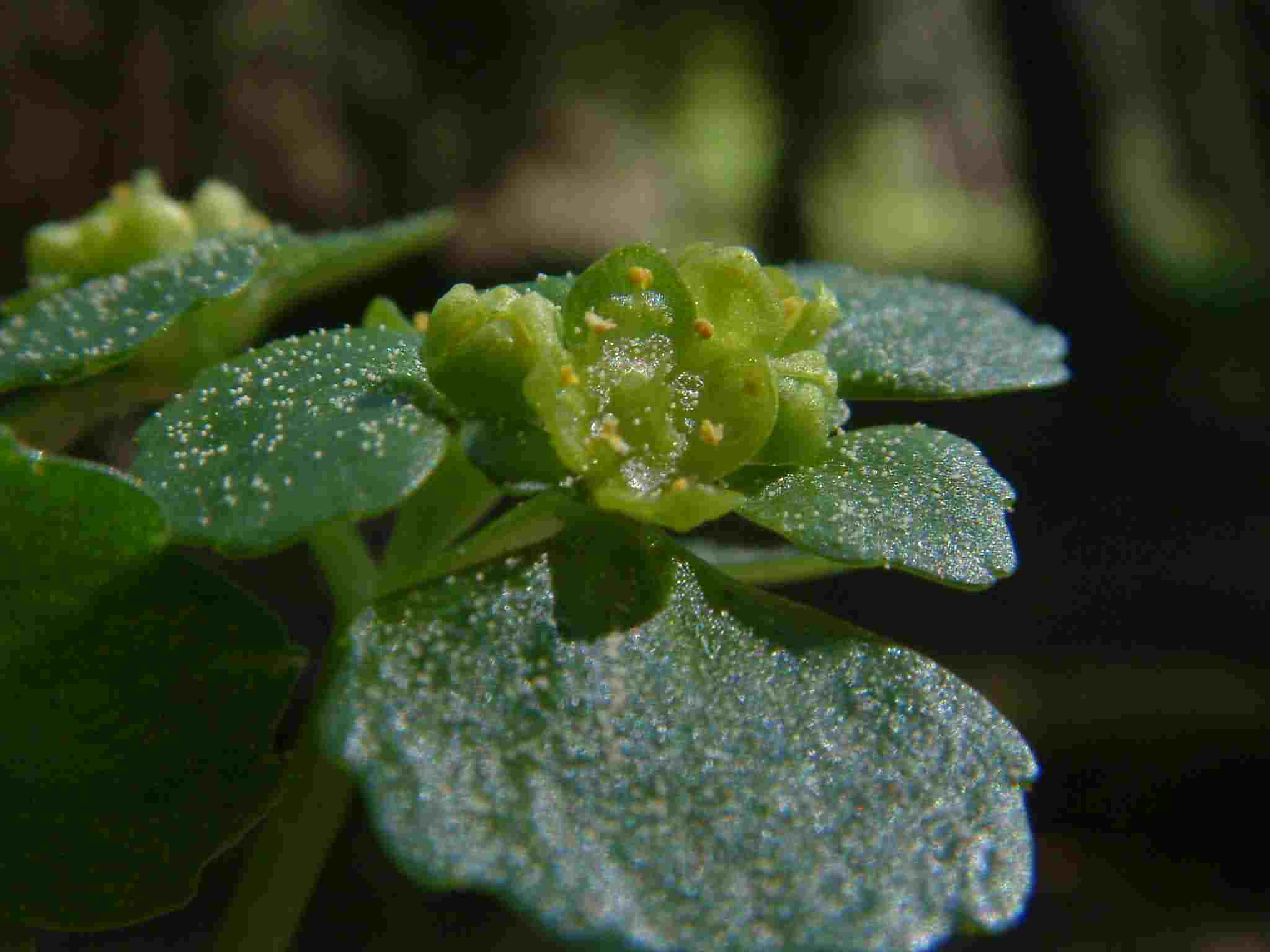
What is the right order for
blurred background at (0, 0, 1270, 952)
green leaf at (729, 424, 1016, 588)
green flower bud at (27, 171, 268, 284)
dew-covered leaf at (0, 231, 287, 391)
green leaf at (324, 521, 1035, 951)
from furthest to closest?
blurred background at (0, 0, 1270, 952), green flower bud at (27, 171, 268, 284), dew-covered leaf at (0, 231, 287, 391), green leaf at (729, 424, 1016, 588), green leaf at (324, 521, 1035, 951)

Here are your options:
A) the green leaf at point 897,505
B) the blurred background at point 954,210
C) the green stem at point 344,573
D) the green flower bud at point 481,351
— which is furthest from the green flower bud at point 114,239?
the blurred background at point 954,210

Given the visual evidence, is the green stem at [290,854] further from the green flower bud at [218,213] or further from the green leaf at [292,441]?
the green flower bud at [218,213]

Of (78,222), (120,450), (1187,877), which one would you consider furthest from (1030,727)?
(78,222)

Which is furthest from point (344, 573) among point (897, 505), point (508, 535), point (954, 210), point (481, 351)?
point (954, 210)

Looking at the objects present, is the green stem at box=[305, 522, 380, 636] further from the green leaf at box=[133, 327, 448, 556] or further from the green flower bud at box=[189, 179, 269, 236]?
the green flower bud at box=[189, 179, 269, 236]

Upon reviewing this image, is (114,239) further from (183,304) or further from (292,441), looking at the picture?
(292,441)

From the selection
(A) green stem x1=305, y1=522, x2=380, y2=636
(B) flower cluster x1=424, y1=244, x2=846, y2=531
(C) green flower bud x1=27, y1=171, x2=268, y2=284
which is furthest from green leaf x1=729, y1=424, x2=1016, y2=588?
(C) green flower bud x1=27, y1=171, x2=268, y2=284
